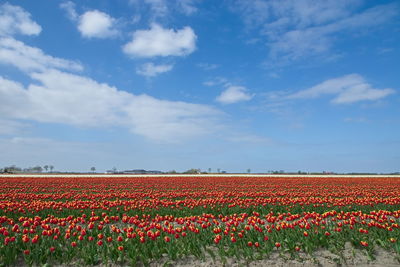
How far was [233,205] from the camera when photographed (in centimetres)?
1292

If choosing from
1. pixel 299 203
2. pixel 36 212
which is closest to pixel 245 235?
pixel 299 203

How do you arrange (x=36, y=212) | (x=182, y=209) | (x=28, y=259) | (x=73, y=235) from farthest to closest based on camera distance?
(x=182, y=209) → (x=36, y=212) → (x=73, y=235) → (x=28, y=259)

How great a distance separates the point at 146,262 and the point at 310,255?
12.8ft

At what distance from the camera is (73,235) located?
770cm

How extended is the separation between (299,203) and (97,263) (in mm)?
10611

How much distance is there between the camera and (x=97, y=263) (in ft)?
21.3

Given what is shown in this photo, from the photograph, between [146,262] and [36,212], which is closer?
[146,262]

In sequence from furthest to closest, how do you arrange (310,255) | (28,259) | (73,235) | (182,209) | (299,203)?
(299,203)
(182,209)
(73,235)
(310,255)
(28,259)

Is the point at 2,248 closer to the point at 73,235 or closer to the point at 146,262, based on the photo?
the point at 73,235

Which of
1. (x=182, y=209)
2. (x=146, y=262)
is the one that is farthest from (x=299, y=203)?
(x=146, y=262)

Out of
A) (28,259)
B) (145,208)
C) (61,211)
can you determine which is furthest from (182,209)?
(28,259)

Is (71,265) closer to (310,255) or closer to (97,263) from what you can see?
(97,263)

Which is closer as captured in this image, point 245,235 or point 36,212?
point 245,235

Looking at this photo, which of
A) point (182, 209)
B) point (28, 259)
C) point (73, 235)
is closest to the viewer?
point (28, 259)
